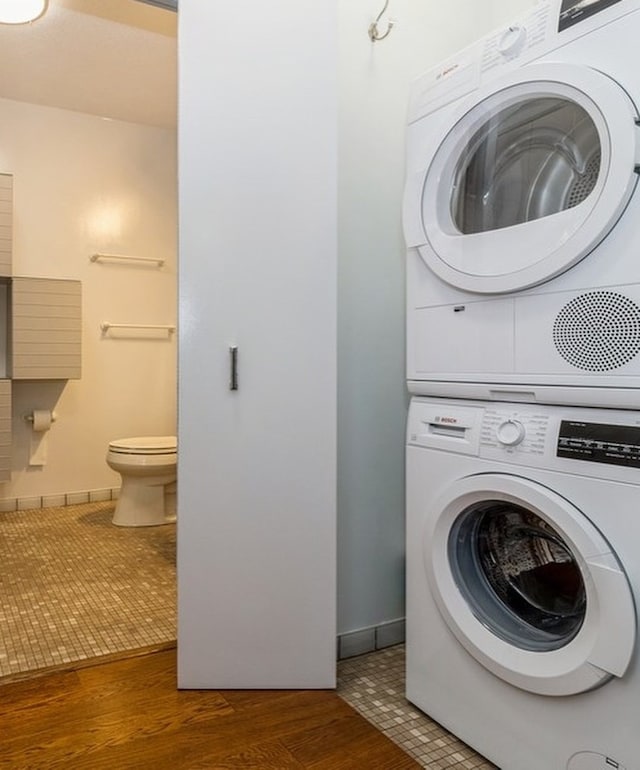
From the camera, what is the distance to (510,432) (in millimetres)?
1297

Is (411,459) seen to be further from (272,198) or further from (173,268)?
(173,268)

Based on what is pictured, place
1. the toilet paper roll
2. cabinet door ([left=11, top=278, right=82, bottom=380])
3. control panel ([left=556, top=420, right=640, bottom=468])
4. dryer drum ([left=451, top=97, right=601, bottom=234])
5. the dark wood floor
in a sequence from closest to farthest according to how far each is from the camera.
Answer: control panel ([left=556, top=420, right=640, bottom=468])
dryer drum ([left=451, top=97, right=601, bottom=234])
the dark wood floor
cabinet door ([left=11, top=278, right=82, bottom=380])
the toilet paper roll

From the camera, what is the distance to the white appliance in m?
1.10

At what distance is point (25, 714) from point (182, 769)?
1.62ft

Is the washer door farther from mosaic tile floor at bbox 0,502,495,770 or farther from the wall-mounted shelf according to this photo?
the wall-mounted shelf

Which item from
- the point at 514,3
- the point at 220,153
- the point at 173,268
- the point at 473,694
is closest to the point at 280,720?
the point at 473,694

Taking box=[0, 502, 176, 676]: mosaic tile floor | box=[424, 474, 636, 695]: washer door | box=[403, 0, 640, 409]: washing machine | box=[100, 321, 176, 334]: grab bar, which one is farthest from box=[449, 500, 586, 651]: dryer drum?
box=[100, 321, 176, 334]: grab bar

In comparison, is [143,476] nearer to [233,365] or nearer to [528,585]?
[233,365]

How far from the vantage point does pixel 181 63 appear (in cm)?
159

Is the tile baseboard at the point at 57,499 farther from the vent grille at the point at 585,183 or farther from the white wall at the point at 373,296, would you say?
the vent grille at the point at 585,183

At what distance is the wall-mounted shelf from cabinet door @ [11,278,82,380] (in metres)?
0.33

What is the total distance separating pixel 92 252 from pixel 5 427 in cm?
124

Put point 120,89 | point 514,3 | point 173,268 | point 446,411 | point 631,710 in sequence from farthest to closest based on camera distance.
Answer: point 173,268
point 120,89
point 514,3
point 446,411
point 631,710

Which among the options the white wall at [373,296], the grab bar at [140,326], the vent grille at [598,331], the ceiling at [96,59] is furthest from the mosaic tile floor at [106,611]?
the ceiling at [96,59]
